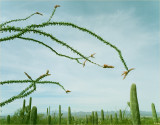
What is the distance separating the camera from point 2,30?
0.94 meters

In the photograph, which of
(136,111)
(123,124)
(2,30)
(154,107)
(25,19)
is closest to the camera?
(2,30)

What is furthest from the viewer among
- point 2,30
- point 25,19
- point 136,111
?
point 136,111

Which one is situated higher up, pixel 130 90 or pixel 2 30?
pixel 2 30

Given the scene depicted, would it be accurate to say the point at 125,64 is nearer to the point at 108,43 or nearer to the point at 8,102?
the point at 108,43

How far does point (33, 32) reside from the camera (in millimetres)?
994

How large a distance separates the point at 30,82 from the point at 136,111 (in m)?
1.87

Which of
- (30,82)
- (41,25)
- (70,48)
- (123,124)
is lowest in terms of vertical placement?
(123,124)

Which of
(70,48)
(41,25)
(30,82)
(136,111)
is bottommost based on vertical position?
(136,111)

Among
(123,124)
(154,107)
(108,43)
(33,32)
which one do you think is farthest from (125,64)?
(154,107)

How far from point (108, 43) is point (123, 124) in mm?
5171

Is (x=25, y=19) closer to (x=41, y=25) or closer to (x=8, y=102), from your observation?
(x=41, y=25)

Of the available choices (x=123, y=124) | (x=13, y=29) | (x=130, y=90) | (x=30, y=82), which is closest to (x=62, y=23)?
(x=13, y=29)

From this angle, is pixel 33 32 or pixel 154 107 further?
pixel 154 107

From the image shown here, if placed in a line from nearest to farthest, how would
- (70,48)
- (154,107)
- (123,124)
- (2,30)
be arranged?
1. (2,30)
2. (70,48)
3. (123,124)
4. (154,107)
